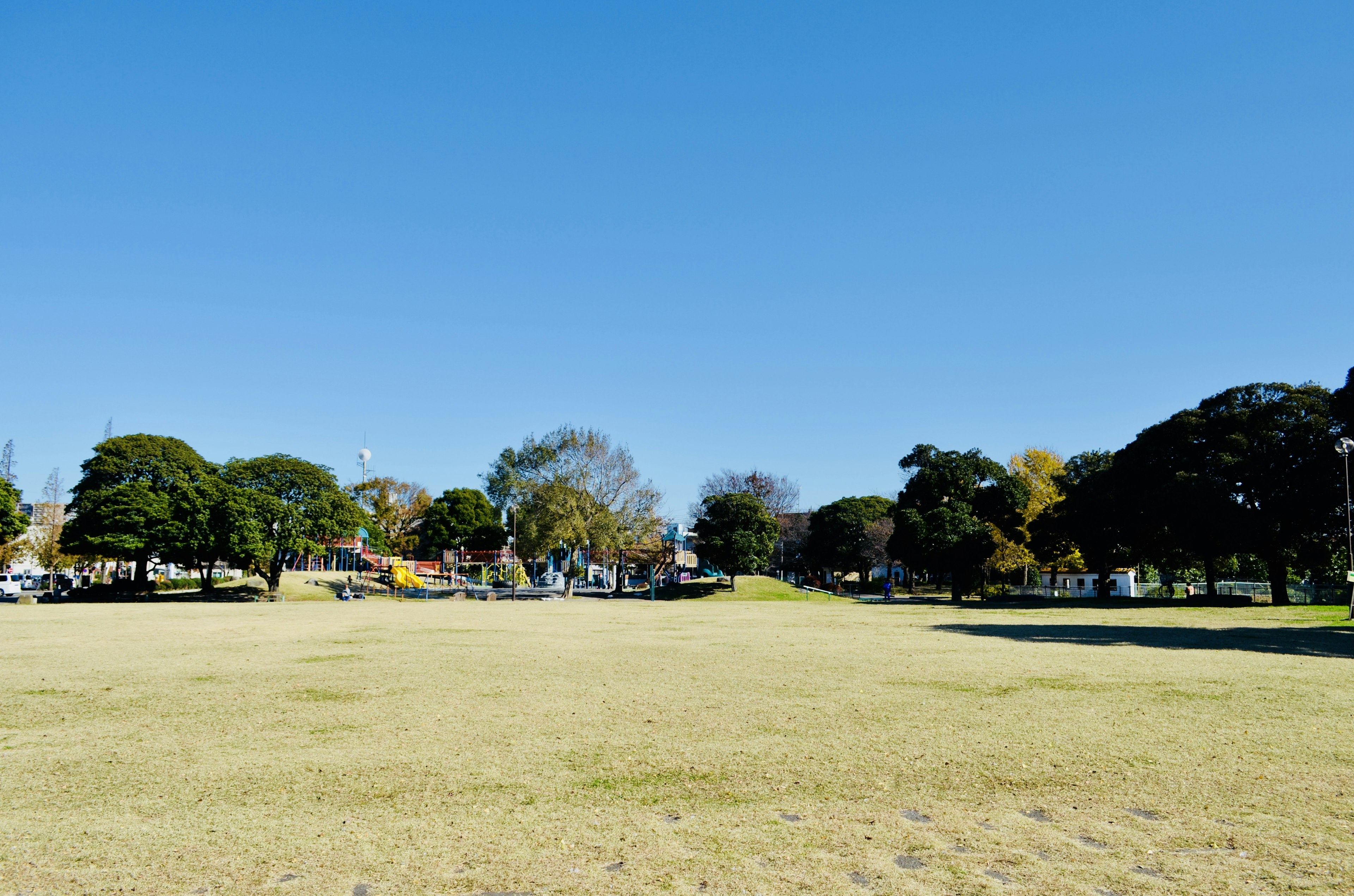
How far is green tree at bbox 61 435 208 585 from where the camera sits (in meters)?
52.1

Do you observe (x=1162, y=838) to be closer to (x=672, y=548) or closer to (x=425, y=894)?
(x=425, y=894)

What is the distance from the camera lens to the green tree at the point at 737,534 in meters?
60.7

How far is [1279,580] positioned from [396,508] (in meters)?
87.2

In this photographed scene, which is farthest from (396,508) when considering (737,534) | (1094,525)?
(1094,525)

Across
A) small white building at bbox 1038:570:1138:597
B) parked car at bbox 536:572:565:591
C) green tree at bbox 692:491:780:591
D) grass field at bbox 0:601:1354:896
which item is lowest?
parked car at bbox 536:572:565:591

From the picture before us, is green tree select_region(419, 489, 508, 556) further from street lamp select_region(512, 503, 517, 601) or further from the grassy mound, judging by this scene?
the grassy mound

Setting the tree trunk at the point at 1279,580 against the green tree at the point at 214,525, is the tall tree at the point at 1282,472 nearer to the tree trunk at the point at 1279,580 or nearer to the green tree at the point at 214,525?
the tree trunk at the point at 1279,580

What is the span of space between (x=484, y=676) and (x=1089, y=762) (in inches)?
393

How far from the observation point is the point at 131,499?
173ft

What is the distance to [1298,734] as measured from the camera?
32.2 ft

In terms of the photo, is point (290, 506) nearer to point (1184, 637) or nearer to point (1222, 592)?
point (1184, 637)

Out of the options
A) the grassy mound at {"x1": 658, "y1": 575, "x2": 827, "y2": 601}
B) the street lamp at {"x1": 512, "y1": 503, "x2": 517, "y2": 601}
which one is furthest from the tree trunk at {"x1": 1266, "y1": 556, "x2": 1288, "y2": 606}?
the street lamp at {"x1": 512, "y1": 503, "x2": 517, "y2": 601}

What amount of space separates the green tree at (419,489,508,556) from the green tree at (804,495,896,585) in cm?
3962

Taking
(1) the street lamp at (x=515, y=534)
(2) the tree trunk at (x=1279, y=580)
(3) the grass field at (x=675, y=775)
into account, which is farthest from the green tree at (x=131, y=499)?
(2) the tree trunk at (x=1279, y=580)
